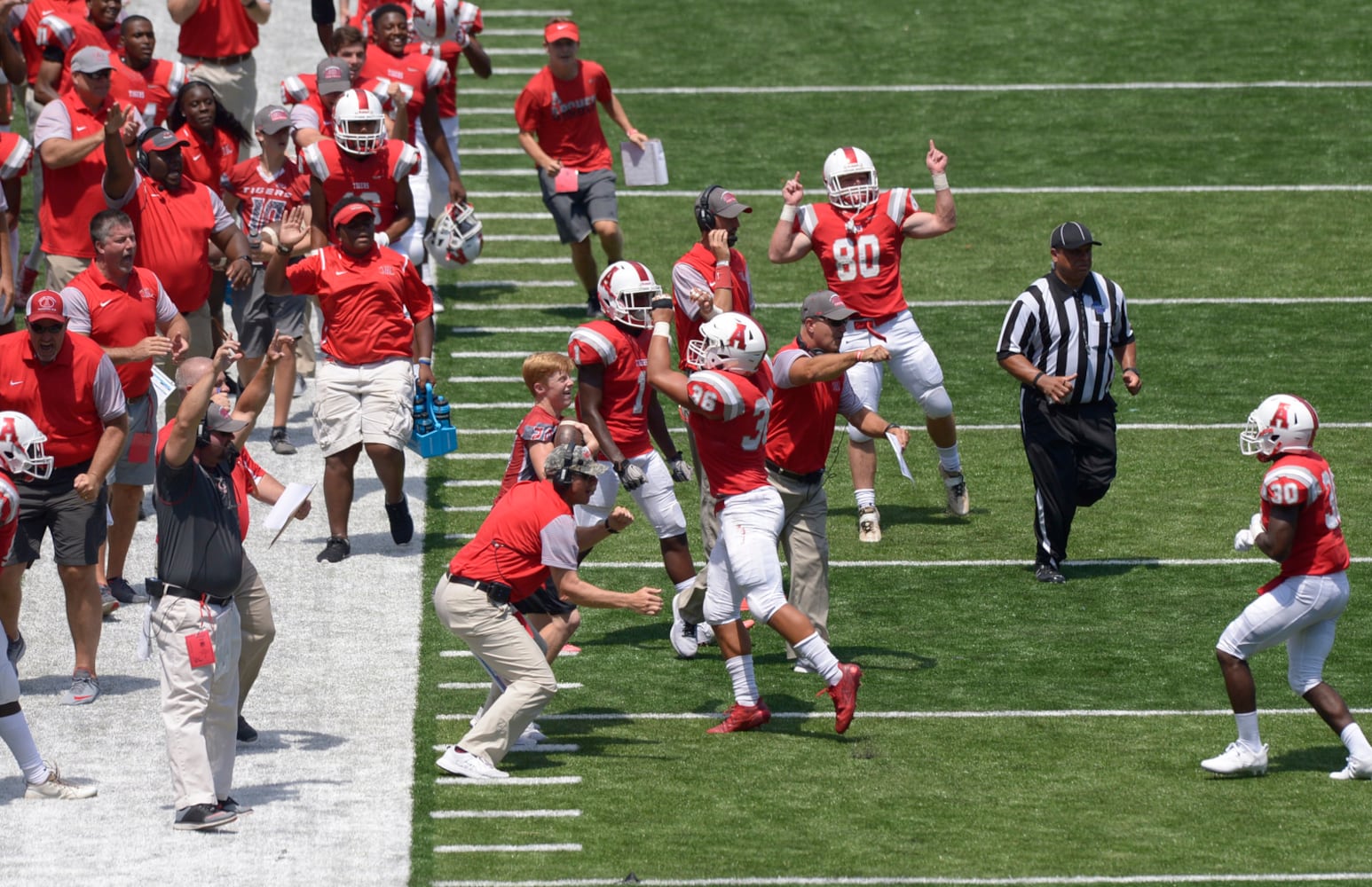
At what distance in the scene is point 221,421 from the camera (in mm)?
8172

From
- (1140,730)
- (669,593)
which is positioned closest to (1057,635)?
(1140,730)

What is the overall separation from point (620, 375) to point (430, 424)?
185cm

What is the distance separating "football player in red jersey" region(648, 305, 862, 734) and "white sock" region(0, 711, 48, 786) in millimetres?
2990

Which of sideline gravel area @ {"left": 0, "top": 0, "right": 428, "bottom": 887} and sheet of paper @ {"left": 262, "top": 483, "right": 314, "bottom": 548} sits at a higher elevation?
sheet of paper @ {"left": 262, "top": 483, "right": 314, "bottom": 548}

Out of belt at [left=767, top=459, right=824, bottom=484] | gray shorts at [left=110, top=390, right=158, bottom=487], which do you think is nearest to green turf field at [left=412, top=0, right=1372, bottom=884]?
belt at [left=767, top=459, right=824, bottom=484]

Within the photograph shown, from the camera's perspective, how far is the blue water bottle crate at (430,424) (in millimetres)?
11664

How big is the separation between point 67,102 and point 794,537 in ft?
16.8

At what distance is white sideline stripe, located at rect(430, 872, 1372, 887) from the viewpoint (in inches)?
299

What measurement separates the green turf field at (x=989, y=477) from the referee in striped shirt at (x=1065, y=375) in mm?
444

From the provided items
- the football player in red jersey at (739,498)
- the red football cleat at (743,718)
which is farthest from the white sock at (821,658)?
the red football cleat at (743,718)

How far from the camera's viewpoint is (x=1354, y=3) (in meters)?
21.3

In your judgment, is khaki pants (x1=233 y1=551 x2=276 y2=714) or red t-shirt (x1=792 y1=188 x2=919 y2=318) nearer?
khaki pants (x1=233 y1=551 x2=276 y2=714)

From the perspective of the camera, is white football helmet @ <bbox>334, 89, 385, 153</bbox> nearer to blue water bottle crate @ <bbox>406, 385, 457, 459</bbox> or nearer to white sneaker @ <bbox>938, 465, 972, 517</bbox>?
blue water bottle crate @ <bbox>406, 385, 457, 459</bbox>

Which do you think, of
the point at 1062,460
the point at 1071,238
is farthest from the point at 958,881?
the point at 1071,238
